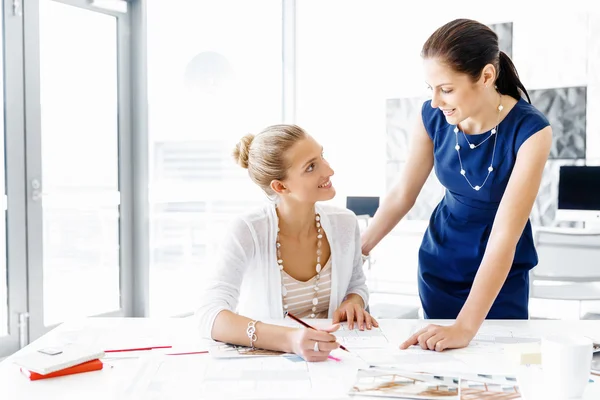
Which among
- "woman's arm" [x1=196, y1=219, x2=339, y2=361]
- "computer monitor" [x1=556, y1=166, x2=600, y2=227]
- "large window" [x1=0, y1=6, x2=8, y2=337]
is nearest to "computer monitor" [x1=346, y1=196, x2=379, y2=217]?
"computer monitor" [x1=556, y1=166, x2=600, y2=227]

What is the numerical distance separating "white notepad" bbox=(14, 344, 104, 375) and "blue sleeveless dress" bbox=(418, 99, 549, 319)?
0.98 meters

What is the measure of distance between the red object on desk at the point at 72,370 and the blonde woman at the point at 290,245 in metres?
0.38

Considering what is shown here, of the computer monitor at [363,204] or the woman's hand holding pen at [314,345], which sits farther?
the computer monitor at [363,204]

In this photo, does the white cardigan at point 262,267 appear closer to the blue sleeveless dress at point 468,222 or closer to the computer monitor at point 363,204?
the blue sleeveless dress at point 468,222

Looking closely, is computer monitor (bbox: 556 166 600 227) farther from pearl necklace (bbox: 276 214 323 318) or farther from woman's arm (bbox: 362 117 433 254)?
pearl necklace (bbox: 276 214 323 318)

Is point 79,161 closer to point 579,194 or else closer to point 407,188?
point 407,188

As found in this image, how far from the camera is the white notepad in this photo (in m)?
1.05

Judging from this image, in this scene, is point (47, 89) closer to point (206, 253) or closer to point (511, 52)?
point (206, 253)

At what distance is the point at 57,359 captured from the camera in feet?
3.53

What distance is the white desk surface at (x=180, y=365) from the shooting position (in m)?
0.99

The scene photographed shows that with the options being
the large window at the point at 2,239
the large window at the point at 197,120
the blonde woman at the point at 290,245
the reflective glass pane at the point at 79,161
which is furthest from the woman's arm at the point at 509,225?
the large window at the point at 197,120

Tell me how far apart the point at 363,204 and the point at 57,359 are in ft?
12.7

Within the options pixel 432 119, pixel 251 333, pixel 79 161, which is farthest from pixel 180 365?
pixel 79 161

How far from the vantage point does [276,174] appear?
167 centimetres
